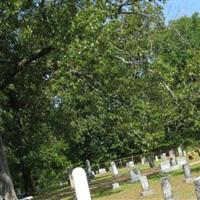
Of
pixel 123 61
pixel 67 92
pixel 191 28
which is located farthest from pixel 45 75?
pixel 191 28

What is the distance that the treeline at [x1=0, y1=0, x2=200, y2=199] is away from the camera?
18.0 metres

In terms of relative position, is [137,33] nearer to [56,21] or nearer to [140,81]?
[140,81]

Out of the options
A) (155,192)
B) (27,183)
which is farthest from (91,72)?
(27,183)

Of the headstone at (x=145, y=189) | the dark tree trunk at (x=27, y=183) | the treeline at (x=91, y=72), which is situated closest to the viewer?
the treeline at (x=91, y=72)

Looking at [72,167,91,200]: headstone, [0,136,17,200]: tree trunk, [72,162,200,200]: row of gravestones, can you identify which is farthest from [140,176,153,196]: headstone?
[72,167,91,200]: headstone

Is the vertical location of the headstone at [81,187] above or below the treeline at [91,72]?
below

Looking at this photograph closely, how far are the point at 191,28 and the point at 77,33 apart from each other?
56.1 metres

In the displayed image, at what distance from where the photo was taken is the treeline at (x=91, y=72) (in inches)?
711

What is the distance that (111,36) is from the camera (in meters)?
19.1

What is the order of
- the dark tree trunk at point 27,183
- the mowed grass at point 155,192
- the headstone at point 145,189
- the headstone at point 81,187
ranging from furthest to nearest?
the dark tree trunk at point 27,183 < the headstone at point 145,189 < the mowed grass at point 155,192 < the headstone at point 81,187

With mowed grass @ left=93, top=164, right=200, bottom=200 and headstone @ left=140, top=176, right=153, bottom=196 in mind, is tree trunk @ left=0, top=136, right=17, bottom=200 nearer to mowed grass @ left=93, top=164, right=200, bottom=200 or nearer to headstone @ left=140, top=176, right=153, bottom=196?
mowed grass @ left=93, top=164, right=200, bottom=200

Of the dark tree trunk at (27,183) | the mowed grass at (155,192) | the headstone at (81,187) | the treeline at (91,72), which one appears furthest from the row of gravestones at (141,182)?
the dark tree trunk at (27,183)

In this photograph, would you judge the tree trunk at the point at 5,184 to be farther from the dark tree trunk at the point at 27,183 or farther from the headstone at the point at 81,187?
the dark tree trunk at the point at 27,183

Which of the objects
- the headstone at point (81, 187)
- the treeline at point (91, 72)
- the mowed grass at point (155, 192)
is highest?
the treeline at point (91, 72)
